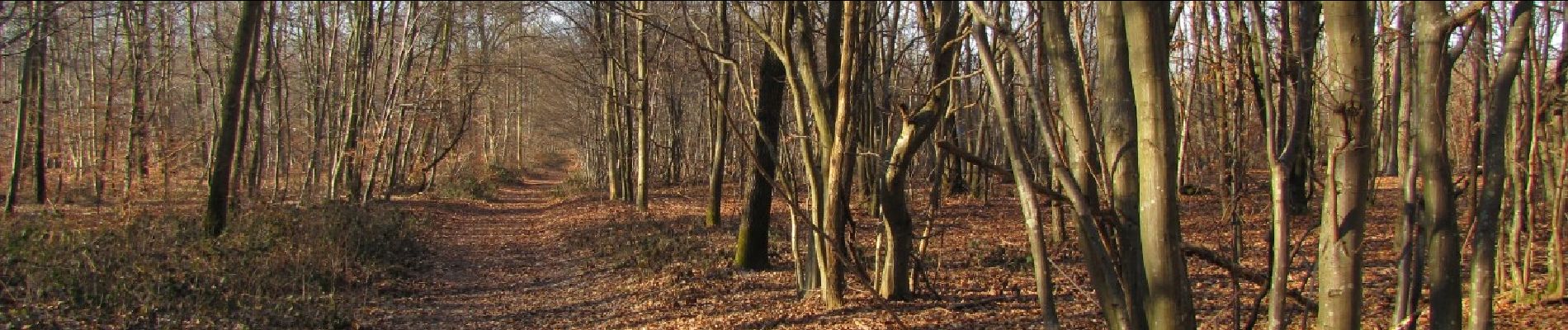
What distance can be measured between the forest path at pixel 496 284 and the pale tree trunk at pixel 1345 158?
5.64 meters

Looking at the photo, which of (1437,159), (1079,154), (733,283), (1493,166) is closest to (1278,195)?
(1079,154)

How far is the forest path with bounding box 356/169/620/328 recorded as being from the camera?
317 inches

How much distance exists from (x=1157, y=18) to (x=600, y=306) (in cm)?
631

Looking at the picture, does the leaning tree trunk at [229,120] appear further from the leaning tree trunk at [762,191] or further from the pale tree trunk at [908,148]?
the pale tree trunk at [908,148]

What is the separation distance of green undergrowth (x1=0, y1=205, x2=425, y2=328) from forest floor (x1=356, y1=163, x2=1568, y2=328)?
1.59 ft

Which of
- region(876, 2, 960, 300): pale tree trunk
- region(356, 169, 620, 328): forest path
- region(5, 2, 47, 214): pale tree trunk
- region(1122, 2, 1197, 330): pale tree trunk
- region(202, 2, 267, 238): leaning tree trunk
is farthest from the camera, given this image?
region(5, 2, 47, 214): pale tree trunk

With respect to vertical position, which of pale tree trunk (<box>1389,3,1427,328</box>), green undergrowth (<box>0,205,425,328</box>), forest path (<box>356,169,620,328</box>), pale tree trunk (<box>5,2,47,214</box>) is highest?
pale tree trunk (<box>5,2,47,214</box>)

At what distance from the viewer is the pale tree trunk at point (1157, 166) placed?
3.37 metres

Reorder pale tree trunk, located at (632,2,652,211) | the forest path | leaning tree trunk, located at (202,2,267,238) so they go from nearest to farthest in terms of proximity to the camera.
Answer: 1. the forest path
2. leaning tree trunk, located at (202,2,267,238)
3. pale tree trunk, located at (632,2,652,211)

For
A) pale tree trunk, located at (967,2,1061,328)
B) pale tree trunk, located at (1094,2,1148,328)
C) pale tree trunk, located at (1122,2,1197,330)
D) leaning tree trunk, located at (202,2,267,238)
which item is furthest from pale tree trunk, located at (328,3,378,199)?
pale tree trunk, located at (1122,2,1197,330)

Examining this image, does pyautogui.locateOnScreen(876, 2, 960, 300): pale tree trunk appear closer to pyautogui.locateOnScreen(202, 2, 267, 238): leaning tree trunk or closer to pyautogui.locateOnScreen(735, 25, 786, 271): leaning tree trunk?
pyautogui.locateOnScreen(735, 25, 786, 271): leaning tree trunk

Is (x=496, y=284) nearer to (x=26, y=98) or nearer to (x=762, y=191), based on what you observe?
(x=762, y=191)

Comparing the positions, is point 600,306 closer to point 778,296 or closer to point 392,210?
point 778,296

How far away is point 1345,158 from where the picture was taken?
3527 millimetres
